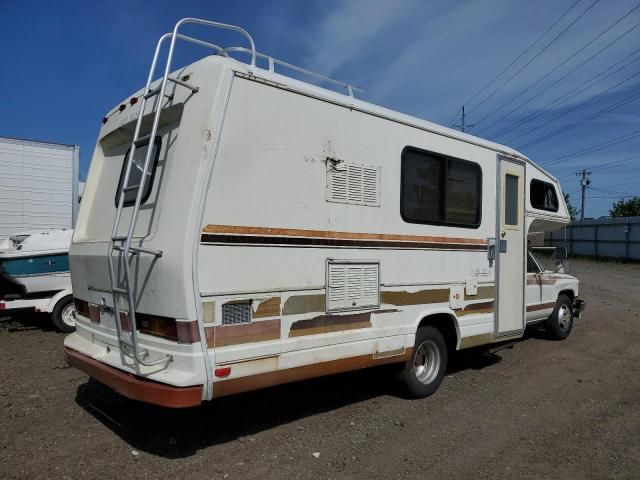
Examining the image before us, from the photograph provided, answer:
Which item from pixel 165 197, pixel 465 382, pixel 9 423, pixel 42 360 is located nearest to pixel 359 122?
pixel 165 197

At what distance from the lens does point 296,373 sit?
13.8 ft

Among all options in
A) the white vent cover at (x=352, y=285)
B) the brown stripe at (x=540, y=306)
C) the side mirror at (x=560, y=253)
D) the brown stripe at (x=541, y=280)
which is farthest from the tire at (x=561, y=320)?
the white vent cover at (x=352, y=285)

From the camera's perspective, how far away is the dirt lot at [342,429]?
3.93 m

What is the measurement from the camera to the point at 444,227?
5.60m

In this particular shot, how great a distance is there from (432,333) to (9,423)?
4095 millimetres

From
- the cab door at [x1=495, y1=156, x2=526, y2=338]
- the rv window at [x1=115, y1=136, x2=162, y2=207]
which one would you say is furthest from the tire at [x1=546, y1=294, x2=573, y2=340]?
the rv window at [x1=115, y1=136, x2=162, y2=207]

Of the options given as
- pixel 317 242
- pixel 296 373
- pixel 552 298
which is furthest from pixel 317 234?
pixel 552 298

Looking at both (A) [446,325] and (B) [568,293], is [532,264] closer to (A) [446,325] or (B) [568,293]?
(B) [568,293]

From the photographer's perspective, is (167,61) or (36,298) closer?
(167,61)

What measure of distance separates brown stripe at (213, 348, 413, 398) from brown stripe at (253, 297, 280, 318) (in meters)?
0.44

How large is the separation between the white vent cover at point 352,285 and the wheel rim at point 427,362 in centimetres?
115

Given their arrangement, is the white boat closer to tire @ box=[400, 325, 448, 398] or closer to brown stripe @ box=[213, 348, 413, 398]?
brown stripe @ box=[213, 348, 413, 398]

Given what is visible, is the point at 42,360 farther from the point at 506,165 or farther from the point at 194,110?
the point at 506,165

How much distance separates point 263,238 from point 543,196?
17.0 ft
